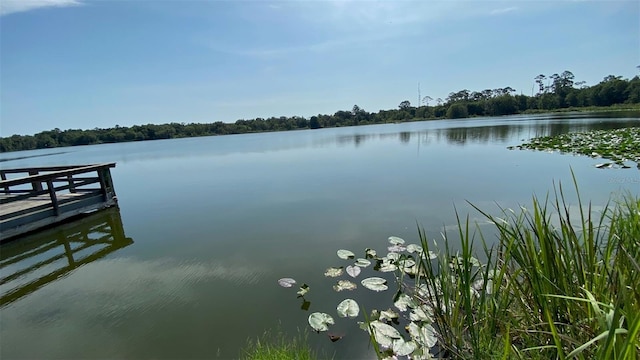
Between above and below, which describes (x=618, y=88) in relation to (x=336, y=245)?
above

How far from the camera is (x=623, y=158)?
9398 mm

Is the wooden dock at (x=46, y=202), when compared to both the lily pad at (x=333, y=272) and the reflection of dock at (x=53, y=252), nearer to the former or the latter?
the reflection of dock at (x=53, y=252)

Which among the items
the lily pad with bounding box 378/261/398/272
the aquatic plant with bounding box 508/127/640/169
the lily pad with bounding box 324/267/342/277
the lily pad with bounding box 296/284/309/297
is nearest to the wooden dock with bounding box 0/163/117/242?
the lily pad with bounding box 296/284/309/297

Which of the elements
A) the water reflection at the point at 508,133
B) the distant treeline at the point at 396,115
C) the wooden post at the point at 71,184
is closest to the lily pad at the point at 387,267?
the wooden post at the point at 71,184

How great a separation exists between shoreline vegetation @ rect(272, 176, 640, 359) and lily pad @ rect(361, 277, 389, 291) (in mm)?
270

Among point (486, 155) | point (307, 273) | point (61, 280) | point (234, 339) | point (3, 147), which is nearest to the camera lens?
point (234, 339)

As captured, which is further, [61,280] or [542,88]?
[542,88]

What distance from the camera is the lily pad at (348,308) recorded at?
3.16 meters

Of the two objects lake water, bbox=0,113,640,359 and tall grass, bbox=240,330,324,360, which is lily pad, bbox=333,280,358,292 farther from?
tall grass, bbox=240,330,324,360

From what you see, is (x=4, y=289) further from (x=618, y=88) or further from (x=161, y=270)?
(x=618, y=88)

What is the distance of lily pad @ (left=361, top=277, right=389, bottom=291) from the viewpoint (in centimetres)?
356

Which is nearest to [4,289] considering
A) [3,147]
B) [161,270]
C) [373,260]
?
[161,270]

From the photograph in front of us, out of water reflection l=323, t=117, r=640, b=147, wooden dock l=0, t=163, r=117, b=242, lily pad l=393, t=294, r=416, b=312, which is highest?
wooden dock l=0, t=163, r=117, b=242

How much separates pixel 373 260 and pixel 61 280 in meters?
4.63
